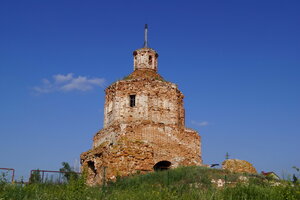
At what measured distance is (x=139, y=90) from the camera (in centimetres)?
1864

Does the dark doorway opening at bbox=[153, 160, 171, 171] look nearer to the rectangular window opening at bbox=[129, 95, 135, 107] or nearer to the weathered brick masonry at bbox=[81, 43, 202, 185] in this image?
the weathered brick masonry at bbox=[81, 43, 202, 185]

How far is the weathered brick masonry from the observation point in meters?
16.1

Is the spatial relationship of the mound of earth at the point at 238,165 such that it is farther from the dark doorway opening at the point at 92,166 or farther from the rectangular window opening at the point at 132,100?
the dark doorway opening at the point at 92,166

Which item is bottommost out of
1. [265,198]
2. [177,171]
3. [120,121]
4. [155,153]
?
[265,198]

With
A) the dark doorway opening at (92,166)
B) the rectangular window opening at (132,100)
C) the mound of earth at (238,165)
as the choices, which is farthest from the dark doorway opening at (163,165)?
the rectangular window opening at (132,100)

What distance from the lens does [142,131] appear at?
17.5 metres

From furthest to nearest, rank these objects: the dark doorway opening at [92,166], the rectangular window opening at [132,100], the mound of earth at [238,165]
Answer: the rectangular window opening at [132,100] < the dark doorway opening at [92,166] < the mound of earth at [238,165]

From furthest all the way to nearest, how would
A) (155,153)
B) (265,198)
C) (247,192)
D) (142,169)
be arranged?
(155,153), (142,169), (247,192), (265,198)

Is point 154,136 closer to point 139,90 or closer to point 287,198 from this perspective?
point 139,90

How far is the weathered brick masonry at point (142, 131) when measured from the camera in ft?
52.7

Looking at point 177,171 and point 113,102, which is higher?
point 113,102

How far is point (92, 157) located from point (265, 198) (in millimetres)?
11319

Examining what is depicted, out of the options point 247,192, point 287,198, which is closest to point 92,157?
point 247,192

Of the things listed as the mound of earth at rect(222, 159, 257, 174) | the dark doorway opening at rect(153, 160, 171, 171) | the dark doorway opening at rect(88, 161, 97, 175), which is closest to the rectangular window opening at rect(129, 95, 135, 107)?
the dark doorway opening at rect(153, 160, 171, 171)
